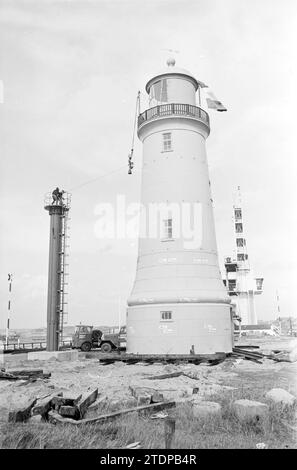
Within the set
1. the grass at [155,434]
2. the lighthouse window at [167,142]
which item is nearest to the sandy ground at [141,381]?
the grass at [155,434]

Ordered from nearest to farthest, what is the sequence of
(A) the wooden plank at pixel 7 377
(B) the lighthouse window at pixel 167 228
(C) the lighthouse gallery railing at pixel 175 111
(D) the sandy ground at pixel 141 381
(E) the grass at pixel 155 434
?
(E) the grass at pixel 155 434 → (D) the sandy ground at pixel 141 381 → (A) the wooden plank at pixel 7 377 → (B) the lighthouse window at pixel 167 228 → (C) the lighthouse gallery railing at pixel 175 111

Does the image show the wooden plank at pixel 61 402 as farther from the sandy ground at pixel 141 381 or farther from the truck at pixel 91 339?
the truck at pixel 91 339

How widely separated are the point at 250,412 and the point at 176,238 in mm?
14191

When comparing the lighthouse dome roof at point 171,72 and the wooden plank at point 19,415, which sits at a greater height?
the lighthouse dome roof at point 171,72

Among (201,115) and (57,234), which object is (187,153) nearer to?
(201,115)

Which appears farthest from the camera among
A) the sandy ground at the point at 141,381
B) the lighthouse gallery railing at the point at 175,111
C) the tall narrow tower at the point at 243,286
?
the tall narrow tower at the point at 243,286

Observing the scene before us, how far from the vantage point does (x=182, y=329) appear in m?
20.6

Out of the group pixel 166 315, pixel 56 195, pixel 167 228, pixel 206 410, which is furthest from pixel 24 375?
pixel 56 195

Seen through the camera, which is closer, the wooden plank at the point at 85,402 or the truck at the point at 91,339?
the wooden plank at the point at 85,402

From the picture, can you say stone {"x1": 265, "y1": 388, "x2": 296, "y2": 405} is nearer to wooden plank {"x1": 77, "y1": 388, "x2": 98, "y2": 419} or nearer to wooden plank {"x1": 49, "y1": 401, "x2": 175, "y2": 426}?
wooden plank {"x1": 49, "y1": 401, "x2": 175, "y2": 426}

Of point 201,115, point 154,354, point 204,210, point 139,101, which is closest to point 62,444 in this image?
point 154,354

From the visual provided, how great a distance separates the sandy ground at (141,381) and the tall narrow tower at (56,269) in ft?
10.0

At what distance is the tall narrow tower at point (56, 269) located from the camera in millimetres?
23859
